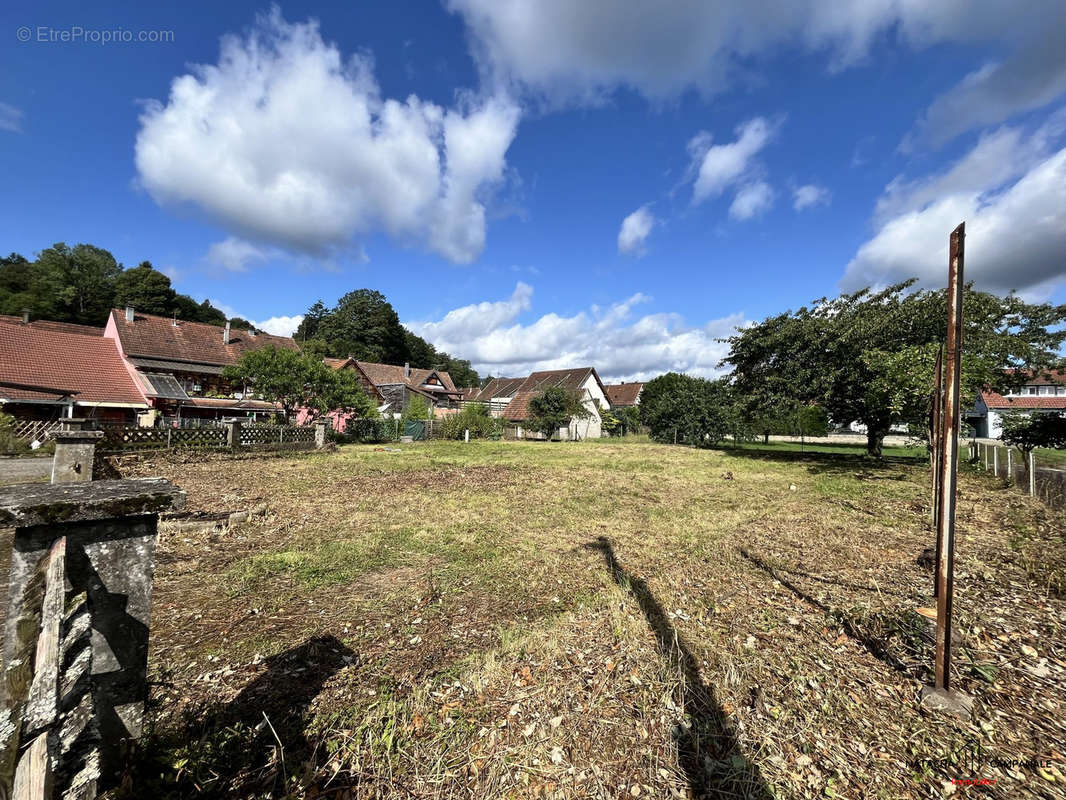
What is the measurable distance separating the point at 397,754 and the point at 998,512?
1089 cm

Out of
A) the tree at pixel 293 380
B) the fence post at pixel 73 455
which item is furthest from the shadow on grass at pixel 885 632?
the tree at pixel 293 380

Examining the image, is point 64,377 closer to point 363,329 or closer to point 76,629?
point 76,629

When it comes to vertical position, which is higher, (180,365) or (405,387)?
(180,365)

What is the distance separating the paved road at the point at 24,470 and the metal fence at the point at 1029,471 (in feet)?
68.9

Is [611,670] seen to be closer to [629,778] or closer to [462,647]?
[629,778]

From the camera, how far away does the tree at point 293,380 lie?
2039cm

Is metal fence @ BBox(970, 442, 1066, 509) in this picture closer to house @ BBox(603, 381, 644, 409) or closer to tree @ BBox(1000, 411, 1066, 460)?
tree @ BBox(1000, 411, 1066, 460)

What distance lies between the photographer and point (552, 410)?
32125mm

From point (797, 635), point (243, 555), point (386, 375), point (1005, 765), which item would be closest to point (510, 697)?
point (797, 635)

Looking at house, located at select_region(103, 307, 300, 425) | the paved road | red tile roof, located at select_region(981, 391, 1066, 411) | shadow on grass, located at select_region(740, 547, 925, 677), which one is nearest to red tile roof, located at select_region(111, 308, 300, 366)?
house, located at select_region(103, 307, 300, 425)

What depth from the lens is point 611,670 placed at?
309cm

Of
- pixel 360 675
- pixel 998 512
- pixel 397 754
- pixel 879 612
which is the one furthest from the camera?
pixel 998 512

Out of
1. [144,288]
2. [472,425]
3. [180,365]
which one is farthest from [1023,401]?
[144,288]

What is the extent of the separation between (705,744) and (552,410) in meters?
29.7
